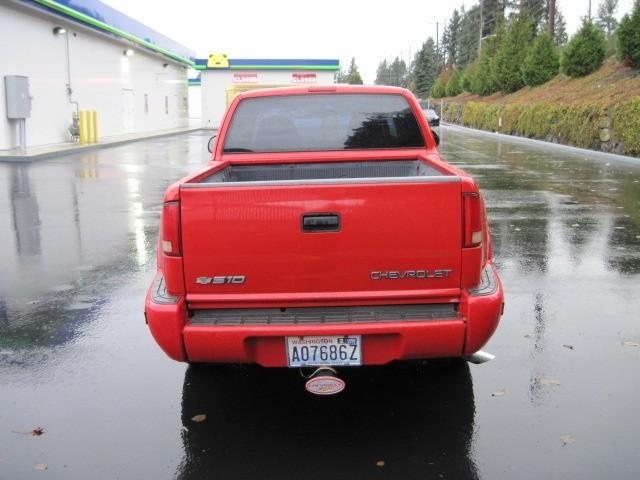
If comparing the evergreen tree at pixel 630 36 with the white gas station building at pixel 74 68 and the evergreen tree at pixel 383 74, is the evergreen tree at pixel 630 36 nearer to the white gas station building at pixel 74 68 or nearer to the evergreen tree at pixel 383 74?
the white gas station building at pixel 74 68

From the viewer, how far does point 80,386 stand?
4.14 meters

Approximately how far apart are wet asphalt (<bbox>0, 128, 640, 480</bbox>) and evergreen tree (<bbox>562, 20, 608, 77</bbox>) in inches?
1035

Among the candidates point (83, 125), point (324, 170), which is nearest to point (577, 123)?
point (83, 125)

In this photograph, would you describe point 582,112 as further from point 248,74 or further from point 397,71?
point 397,71

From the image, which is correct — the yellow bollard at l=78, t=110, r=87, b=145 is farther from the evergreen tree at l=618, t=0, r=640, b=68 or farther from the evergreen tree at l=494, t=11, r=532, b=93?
the evergreen tree at l=494, t=11, r=532, b=93

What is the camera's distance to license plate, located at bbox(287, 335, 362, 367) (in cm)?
339

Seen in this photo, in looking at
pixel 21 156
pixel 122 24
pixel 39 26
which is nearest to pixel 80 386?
pixel 21 156

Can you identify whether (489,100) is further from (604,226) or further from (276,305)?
(276,305)

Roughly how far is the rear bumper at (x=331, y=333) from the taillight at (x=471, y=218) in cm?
28

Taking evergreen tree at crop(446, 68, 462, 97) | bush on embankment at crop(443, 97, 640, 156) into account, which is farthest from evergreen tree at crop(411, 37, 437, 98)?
bush on embankment at crop(443, 97, 640, 156)

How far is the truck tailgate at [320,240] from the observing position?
3.29 metres

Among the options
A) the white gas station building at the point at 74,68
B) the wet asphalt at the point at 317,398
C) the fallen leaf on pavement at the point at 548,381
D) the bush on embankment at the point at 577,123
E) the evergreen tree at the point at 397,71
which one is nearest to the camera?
the wet asphalt at the point at 317,398

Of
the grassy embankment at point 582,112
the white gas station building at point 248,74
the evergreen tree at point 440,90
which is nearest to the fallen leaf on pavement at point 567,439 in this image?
the grassy embankment at point 582,112

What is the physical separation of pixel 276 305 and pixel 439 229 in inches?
36.4
